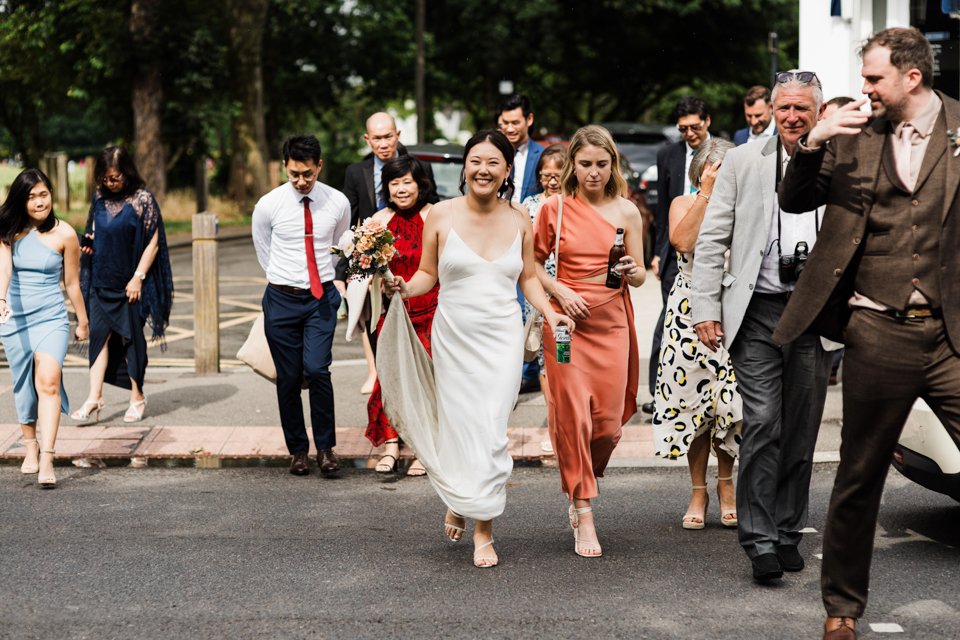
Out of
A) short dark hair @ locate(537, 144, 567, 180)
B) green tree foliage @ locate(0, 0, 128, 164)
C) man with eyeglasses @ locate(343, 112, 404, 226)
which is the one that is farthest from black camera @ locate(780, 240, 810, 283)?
green tree foliage @ locate(0, 0, 128, 164)

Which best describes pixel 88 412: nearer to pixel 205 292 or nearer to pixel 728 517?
pixel 205 292

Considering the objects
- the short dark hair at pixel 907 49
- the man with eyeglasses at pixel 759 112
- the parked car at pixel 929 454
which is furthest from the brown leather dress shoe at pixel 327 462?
the short dark hair at pixel 907 49

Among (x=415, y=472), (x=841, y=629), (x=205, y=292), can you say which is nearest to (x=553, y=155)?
(x=415, y=472)

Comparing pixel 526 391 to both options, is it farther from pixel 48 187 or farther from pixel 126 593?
pixel 126 593

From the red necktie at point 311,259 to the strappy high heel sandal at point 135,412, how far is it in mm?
2096

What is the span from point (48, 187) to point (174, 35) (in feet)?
75.2

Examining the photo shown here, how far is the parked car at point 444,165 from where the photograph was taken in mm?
14227

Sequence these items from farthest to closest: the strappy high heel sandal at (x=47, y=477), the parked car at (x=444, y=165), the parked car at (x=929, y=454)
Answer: the parked car at (x=444, y=165), the strappy high heel sandal at (x=47, y=477), the parked car at (x=929, y=454)

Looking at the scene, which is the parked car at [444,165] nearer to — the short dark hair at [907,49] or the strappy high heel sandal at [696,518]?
the strappy high heel sandal at [696,518]

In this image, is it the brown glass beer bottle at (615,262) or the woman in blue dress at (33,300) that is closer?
the brown glass beer bottle at (615,262)

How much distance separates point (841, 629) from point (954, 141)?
1715 mm

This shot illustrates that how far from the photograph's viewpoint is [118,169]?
345 inches

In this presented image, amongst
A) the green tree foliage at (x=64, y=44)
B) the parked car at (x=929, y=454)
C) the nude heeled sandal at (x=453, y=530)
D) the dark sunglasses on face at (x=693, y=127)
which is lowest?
the nude heeled sandal at (x=453, y=530)

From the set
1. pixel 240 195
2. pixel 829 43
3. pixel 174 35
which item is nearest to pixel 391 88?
pixel 240 195
